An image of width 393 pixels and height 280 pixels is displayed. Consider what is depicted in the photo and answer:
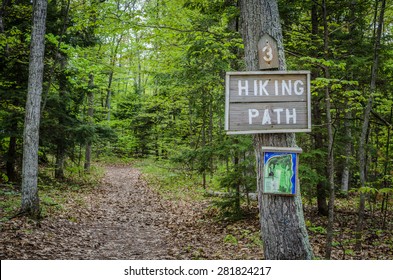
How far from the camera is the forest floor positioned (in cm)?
676

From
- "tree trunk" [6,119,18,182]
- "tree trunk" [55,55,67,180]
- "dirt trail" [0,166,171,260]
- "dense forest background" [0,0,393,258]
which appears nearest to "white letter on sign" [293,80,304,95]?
"dense forest background" [0,0,393,258]

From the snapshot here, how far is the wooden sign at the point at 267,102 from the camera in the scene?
143 inches

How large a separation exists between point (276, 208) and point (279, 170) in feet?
1.42

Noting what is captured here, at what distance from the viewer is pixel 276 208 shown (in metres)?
3.69

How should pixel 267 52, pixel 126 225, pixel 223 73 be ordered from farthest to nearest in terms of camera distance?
pixel 223 73 → pixel 126 225 → pixel 267 52

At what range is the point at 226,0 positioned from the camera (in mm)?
8711

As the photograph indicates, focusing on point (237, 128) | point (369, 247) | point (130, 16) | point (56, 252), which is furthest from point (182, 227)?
point (237, 128)

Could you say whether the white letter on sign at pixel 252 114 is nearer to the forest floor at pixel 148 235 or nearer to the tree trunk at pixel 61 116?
the forest floor at pixel 148 235

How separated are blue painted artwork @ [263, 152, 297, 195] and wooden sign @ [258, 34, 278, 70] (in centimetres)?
104

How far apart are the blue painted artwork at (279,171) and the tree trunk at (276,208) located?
116mm

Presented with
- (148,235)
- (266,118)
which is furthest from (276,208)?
(148,235)

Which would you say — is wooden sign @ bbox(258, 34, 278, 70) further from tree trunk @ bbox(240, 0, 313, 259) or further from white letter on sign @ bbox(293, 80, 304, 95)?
white letter on sign @ bbox(293, 80, 304, 95)

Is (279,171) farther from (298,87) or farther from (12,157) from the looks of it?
(12,157)

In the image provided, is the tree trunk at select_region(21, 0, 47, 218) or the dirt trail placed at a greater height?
the tree trunk at select_region(21, 0, 47, 218)
